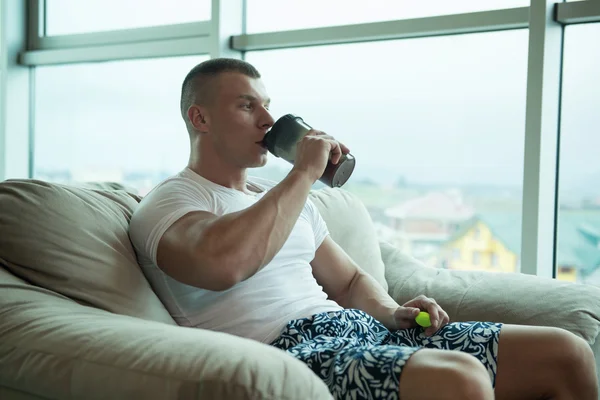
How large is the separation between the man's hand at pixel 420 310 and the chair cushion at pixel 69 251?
0.51 meters

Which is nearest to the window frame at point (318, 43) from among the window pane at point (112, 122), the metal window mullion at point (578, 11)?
the metal window mullion at point (578, 11)

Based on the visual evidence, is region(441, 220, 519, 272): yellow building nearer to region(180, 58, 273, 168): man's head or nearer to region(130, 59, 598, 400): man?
region(130, 59, 598, 400): man

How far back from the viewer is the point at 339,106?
10.2 feet

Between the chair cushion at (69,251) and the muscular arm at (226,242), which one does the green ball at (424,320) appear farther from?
the chair cushion at (69,251)

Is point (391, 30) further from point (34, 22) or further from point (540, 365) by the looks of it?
point (34, 22)

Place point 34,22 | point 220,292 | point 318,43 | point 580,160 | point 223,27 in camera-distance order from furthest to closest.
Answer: point 34,22, point 223,27, point 318,43, point 580,160, point 220,292

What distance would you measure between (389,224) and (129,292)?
162cm

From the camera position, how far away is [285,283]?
1.75 m

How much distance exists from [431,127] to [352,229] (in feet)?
2.72

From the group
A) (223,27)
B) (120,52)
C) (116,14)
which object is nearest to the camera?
(223,27)

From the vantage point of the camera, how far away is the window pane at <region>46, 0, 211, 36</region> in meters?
3.40

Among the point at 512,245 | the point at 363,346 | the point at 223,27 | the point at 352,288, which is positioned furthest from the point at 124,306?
the point at 223,27

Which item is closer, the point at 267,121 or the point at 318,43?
the point at 267,121

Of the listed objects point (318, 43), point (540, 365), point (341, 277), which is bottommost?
point (540, 365)
